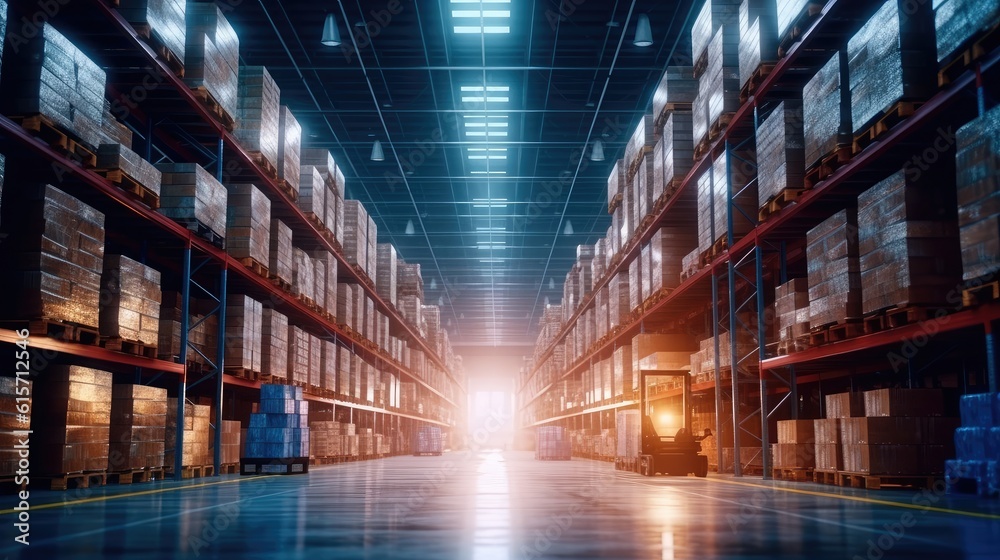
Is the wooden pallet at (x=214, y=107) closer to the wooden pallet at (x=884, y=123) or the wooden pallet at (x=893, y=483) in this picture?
the wooden pallet at (x=884, y=123)

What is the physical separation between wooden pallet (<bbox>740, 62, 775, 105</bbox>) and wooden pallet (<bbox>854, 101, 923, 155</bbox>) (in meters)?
2.19

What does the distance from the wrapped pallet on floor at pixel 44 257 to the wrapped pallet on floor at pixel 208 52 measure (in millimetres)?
3178

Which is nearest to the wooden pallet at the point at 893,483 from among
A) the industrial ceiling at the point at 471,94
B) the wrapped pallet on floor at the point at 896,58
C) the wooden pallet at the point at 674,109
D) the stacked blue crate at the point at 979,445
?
the stacked blue crate at the point at 979,445

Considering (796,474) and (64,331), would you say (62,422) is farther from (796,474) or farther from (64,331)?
(796,474)

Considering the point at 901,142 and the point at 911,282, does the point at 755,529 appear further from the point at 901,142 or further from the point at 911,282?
the point at 901,142

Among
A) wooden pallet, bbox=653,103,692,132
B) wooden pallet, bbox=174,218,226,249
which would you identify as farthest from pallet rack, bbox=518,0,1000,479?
wooden pallet, bbox=174,218,226,249

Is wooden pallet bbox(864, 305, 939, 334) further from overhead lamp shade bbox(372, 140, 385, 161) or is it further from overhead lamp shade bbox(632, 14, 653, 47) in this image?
overhead lamp shade bbox(372, 140, 385, 161)

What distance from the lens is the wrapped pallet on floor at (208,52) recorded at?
34.0 ft

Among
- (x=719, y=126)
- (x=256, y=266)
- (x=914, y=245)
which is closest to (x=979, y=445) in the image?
(x=914, y=245)

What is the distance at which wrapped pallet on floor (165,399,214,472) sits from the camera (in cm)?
1025

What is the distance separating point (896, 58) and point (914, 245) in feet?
4.91

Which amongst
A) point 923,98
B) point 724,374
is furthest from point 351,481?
point 923,98

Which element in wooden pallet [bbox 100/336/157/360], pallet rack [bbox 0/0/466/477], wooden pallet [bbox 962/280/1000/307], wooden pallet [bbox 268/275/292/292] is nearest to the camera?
wooden pallet [bbox 962/280/1000/307]

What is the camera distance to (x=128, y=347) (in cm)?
872
